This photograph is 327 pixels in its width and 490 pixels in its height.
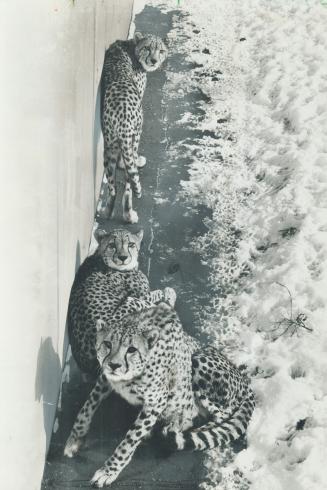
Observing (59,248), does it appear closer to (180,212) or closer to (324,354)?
(324,354)

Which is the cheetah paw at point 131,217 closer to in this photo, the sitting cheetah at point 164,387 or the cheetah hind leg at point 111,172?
the cheetah hind leg at point 111,172

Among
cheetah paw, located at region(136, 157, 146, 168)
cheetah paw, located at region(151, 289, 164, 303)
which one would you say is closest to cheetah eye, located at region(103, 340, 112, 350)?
cheetah paw, located at region(151, 289, 164, 303)

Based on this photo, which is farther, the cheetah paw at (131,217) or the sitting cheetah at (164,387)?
the cheetah paw at (131,217)

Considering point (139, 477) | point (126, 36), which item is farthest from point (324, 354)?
point (126, 36)

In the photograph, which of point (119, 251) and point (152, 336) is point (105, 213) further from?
point (152, 336)

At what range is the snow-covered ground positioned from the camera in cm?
439

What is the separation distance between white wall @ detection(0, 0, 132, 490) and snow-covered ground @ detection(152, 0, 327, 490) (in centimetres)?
109

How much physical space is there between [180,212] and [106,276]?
161 centimetres

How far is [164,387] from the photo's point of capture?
4254 millimetres

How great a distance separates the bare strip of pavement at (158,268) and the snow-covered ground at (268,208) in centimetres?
12

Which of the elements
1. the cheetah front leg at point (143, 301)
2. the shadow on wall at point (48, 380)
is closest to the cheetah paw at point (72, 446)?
the shadow on wall at point (48, 380)

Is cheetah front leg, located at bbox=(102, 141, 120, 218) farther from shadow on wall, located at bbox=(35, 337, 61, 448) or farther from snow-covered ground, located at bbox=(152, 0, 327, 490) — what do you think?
shadow on wall, located at bbox=(35, 337, 61, 448)

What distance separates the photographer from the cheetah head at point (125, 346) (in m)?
4.04

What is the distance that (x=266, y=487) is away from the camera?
4.10 m
